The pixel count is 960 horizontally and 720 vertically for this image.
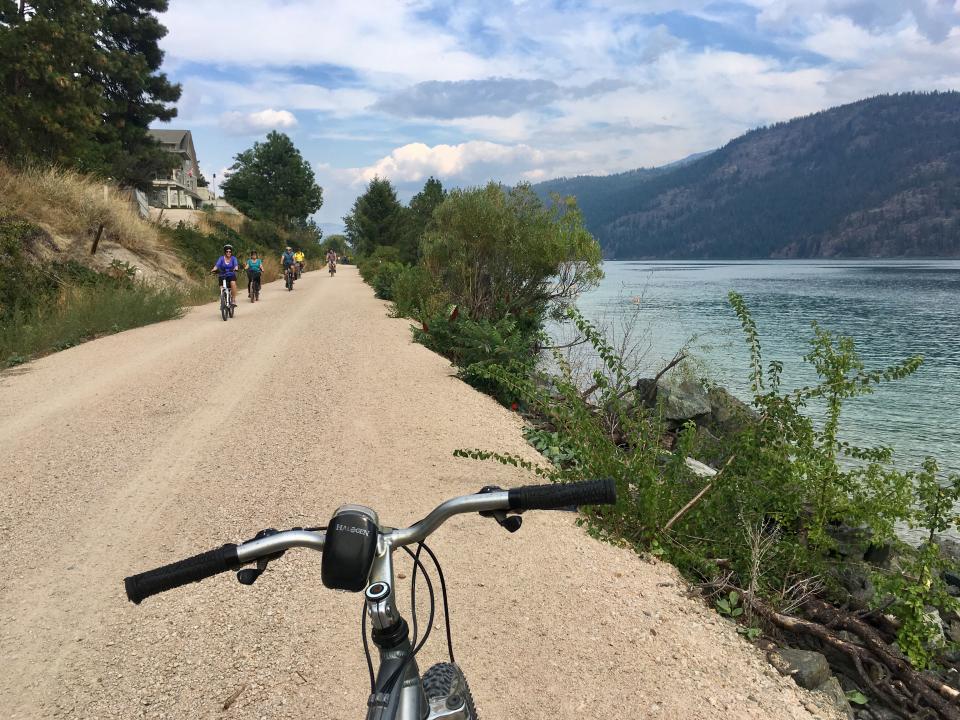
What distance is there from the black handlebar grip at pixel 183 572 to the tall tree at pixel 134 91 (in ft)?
121

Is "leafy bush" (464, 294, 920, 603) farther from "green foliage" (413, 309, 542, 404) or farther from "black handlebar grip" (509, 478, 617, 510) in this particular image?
"green foliage" (413, 309, 542, 404)

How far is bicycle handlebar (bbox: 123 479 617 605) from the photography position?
154cm

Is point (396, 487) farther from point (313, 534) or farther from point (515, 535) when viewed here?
point (313, 534)

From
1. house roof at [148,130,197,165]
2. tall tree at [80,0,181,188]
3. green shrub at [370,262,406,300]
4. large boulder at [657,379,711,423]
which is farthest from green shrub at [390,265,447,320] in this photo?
house roof at [148,130,197,165]

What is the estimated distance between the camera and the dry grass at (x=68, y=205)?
1700 centimetres

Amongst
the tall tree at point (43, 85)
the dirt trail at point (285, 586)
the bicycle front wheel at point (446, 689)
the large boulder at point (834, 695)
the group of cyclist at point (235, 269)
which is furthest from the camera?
the tall tree at point (43, 85)

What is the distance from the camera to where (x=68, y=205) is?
18531mm

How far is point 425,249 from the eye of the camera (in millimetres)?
16547

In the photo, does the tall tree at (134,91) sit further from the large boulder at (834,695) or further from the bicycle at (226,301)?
the large boulder at (834,695)

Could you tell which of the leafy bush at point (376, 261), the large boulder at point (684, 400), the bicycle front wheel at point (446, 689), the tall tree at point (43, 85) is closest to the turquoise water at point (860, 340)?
the large boulder at point (684, 400)

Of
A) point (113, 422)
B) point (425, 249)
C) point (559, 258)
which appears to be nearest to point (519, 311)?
point (559, 258)

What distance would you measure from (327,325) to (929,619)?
1302 cm

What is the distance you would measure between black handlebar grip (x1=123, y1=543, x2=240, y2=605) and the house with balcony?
66.7 meters

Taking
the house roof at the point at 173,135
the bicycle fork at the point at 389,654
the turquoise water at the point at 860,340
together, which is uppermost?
the house roof at the point at 173,135
